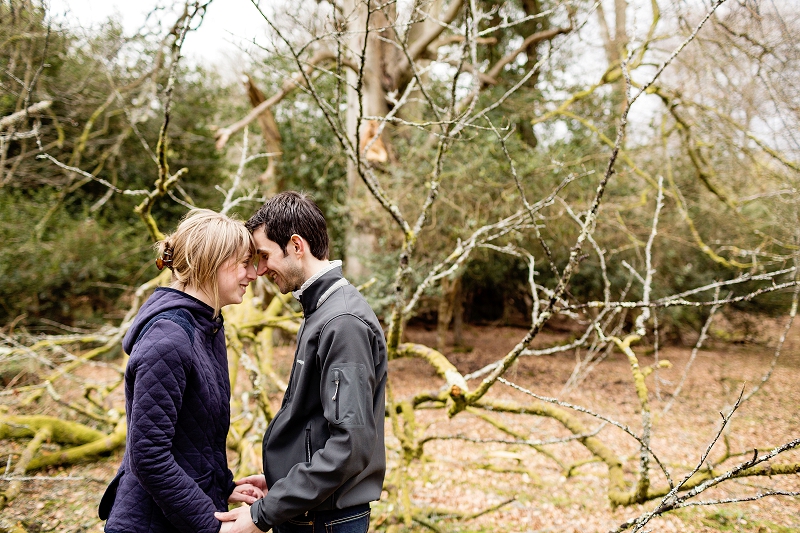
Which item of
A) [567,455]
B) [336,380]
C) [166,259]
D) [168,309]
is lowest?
[567,455]

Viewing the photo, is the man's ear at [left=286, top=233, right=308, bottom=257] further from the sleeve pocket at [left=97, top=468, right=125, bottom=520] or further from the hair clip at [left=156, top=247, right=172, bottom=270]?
the sleeve pocket at [left=97, top=468, right=125, bottom=520]

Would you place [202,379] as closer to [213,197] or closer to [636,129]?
[636,129]

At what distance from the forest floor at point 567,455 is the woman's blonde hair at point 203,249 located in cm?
164

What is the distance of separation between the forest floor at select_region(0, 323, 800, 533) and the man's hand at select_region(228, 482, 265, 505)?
1367 mm

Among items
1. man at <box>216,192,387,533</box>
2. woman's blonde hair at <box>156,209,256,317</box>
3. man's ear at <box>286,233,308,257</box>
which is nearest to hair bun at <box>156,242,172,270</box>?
woman's blonde hair at <box>156,209,256,317</box>

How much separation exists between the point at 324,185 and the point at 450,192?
123 inches

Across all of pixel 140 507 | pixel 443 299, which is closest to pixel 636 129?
pixel 443 299

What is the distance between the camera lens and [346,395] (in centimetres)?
139

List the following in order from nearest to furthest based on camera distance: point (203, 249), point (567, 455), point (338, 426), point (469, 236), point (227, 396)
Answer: point (338, 426), point (203, 249), point (227, 396), point (567, 455), point (469, 236)

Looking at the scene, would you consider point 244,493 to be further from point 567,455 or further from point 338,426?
point 567,455

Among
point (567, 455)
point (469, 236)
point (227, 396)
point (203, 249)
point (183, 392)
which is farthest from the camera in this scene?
point (469, 236)

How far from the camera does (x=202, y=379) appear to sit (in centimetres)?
155

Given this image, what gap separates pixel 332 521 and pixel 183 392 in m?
0.60

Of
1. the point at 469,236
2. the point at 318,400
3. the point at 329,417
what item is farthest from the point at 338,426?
the point at 469,236
